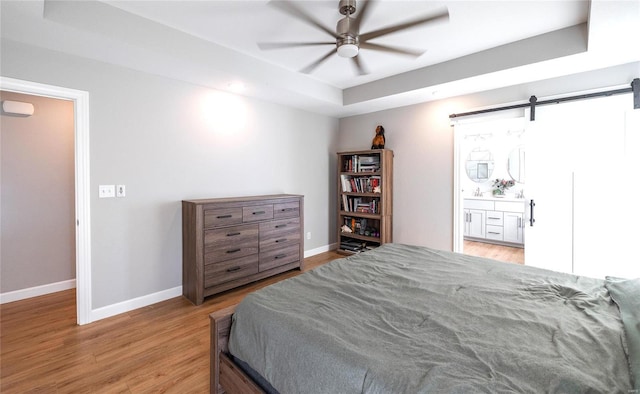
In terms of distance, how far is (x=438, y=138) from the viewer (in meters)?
3.77

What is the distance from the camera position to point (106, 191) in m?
2.57

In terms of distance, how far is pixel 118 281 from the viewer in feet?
8.77

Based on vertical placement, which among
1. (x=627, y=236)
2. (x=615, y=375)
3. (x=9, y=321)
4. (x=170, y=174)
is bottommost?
(x=9, y=321)

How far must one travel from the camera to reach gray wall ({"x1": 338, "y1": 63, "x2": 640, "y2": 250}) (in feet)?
11.7

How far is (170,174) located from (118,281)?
1.12 meters

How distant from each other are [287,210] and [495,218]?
3.95 metres

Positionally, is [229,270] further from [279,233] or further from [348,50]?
[348,50]

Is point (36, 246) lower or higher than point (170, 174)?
lower

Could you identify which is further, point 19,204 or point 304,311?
point 19,204

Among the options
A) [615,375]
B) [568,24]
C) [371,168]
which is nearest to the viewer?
[615,375]

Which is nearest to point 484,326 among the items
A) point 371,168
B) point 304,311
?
point 304,311

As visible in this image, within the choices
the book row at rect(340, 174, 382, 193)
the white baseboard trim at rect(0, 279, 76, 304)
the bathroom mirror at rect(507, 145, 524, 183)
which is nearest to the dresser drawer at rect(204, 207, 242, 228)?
the white baseboard trim at rect(0, 279, 76, 304)

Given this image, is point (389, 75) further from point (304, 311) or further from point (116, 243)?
point (116, 243)

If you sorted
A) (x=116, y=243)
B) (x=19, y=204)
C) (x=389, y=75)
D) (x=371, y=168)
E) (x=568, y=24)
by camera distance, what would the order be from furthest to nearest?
(x=371, y=168) → (x=389, y=75) → (x=19, y=204) → (x=116, y=243) → (x=568, y=24)
